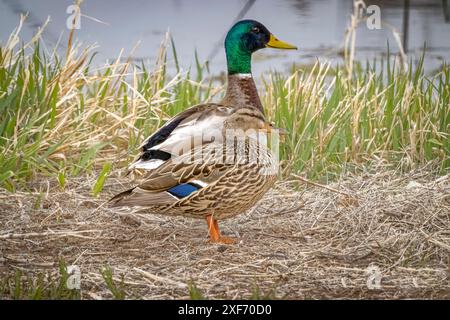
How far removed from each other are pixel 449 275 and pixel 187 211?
46.1 inches

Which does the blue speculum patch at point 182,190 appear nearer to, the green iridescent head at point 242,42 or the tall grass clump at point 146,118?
the tall grass clump at point 146,118

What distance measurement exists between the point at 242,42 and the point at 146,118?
0.92 metres

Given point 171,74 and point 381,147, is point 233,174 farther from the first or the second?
point 171,74

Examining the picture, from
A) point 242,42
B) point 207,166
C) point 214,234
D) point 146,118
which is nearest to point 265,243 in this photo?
point 214,234

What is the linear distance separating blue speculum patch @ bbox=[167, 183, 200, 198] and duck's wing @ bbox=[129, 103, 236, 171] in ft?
0.56

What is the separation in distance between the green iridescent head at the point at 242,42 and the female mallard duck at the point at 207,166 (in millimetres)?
389

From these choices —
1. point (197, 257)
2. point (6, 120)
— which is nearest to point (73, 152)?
point (6, 120)

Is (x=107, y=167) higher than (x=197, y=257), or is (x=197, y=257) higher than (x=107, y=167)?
(x=107, y=167)

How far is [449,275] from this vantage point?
3877 mm

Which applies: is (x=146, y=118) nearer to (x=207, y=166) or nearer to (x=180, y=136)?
(x=180, y=136)

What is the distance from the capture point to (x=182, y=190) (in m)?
4.15

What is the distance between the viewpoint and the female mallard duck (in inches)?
164

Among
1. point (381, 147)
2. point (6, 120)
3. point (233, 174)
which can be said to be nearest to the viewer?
point (233, 174)

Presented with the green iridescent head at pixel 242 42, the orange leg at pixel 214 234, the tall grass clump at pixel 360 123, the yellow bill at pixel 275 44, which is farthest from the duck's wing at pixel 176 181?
the tall grass clump at pixel 360 123
